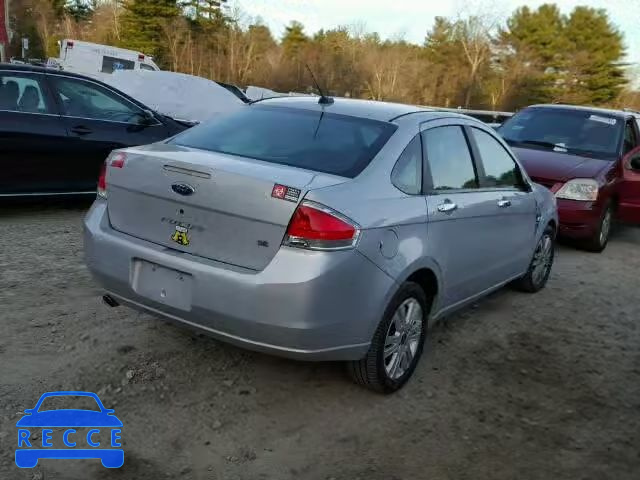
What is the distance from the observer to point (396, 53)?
54.1 meters

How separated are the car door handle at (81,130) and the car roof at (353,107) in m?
3.39

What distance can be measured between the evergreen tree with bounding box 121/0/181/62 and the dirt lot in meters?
52.4

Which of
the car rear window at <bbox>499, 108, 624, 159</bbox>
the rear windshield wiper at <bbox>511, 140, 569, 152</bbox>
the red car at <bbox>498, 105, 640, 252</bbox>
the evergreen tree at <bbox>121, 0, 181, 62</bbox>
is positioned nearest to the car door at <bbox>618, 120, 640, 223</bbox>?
the red car at <bbox>498, 105, 640, 252</bbox>

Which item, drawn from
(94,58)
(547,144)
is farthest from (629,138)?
(94,58)

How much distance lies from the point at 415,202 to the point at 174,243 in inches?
52.2

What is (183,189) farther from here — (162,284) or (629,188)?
(629,188)

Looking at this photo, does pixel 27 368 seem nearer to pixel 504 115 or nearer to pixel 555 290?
pixel 555 290

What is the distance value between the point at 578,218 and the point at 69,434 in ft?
20.1

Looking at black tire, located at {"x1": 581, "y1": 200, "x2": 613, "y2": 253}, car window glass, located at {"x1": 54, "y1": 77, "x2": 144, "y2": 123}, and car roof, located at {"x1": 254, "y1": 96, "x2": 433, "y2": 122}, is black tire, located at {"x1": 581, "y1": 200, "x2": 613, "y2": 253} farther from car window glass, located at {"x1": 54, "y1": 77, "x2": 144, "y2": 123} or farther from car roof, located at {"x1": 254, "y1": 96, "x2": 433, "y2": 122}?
car window glass, located at {"x1": 54, "y1": 77, "x2": 144, "y2": 123}

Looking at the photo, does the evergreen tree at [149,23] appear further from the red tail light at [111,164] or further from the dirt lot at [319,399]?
the red tail light at [111,164]

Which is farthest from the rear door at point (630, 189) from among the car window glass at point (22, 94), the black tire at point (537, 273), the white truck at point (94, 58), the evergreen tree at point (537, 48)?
the evergreen tree at point (537, 48)

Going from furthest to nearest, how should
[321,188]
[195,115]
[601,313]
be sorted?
1. [195,115]
2. [601,313]
3. [321,188]

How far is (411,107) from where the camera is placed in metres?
4.37

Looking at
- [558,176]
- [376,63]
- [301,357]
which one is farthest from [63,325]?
[376,63]
